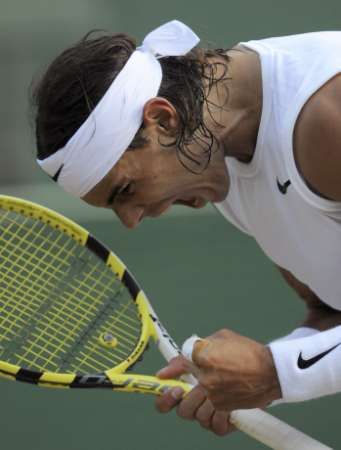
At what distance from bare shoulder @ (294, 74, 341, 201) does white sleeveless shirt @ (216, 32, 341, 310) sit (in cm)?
1

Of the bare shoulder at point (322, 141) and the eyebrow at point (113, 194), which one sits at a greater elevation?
the bare shoulder at point (322, 141)

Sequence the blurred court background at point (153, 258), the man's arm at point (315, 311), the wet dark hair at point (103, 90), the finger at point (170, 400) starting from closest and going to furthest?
the wet dark hair at point (103, 90) < the finger at point (170, 400) < the man's arm at point (315, 311) < the blurred court background at point (153, 258)

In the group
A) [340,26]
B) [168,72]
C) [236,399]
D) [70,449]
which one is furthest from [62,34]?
[236,399]

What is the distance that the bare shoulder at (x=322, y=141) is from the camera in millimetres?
2207

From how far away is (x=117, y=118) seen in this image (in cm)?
235

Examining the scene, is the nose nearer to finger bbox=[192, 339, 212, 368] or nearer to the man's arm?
finger bbox=[192, 339, 212, 368]

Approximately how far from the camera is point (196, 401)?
A: 8.29 feet

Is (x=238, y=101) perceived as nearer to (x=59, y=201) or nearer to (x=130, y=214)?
(x=130, y=214)

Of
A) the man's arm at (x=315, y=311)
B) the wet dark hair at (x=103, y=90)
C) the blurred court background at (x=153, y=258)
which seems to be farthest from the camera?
the blurred court background at (x=153, y=258)

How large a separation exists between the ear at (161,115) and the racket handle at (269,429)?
366 millimetres

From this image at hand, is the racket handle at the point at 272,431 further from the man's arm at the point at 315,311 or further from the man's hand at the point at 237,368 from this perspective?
the man's arm at the point at 315,311

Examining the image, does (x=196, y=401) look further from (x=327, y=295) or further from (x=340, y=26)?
(x=340, y=26)

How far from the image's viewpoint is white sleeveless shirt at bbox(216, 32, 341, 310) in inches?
90.2

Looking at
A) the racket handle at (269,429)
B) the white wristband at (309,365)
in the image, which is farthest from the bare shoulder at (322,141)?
the racket handle at (269,429)
